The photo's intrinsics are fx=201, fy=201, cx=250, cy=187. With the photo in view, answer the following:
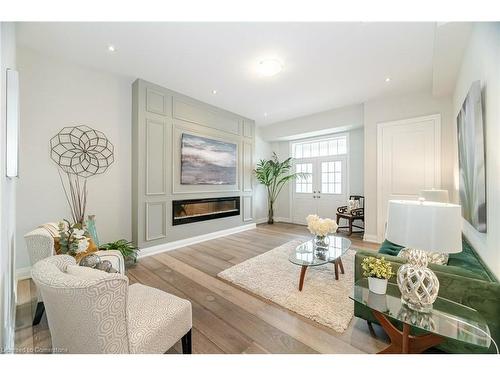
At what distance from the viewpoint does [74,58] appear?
2.69m

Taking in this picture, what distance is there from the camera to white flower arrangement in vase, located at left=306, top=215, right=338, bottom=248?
8.02 ft

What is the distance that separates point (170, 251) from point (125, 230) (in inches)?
31.4

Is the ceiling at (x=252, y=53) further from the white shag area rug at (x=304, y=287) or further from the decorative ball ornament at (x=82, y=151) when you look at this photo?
the white shag area rug at (x=304, y=287)

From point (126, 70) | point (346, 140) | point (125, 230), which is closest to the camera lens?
point (126, 70)

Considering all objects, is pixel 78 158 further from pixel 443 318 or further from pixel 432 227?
pixel 443 318

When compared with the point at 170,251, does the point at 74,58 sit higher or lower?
higher

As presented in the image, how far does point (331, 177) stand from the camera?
5.41 metres

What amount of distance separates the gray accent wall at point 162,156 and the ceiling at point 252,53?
312 mm

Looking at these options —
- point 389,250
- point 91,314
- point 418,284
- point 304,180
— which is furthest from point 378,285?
point 304,180

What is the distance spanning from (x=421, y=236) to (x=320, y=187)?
4.70m

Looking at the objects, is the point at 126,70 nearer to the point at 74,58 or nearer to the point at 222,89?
the point at 74,58
